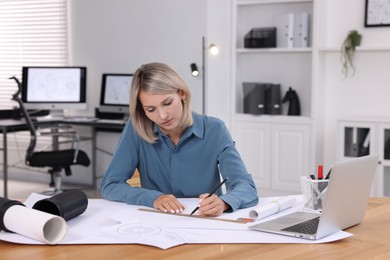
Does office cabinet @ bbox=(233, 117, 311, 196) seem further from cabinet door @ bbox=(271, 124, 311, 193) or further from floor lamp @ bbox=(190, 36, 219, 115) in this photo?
floor lamp @ bbox=(190, 36, 219, 115)

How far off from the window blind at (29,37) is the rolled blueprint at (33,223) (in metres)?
5.07

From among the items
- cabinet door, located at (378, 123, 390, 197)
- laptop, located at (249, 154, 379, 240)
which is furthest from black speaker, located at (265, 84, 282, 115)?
laptop, located at (249, 154, 379, 240)

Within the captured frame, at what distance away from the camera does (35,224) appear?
196 cm

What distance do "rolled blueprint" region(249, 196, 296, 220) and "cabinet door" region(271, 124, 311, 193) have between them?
3.29 m

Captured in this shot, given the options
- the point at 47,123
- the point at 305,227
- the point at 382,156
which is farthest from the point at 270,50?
the point at 305,227

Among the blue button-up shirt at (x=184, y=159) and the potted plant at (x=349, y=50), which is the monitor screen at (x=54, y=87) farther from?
the blue button-up shirt at (x=184, y=159)

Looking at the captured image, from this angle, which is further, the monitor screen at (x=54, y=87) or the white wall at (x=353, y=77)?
the monitor screen at (x=54, y=87)

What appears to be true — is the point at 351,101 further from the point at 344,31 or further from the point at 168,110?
the point at 168,110

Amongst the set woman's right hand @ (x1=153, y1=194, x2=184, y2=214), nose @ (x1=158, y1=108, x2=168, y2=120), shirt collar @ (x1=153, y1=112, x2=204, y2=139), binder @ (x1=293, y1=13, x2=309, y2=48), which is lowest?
woman's right hand @ (x1=153, y1=194, x2=184, y2=214)

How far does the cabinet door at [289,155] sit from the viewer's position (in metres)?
5.68

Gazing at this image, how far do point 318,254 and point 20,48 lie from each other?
5.94m

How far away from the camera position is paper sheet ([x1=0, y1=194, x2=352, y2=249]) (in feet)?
6.53

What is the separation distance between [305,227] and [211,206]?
340mm

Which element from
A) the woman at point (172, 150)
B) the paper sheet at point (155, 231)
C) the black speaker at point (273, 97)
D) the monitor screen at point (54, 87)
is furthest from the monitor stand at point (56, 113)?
the paper sheet at point (155, 231)
